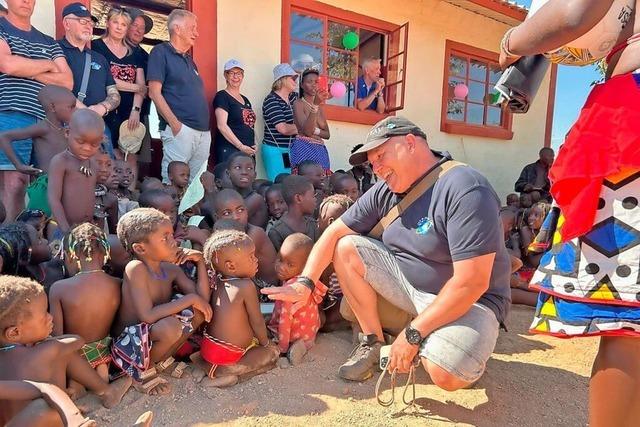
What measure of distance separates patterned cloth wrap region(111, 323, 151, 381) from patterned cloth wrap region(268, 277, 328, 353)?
28.8 inches

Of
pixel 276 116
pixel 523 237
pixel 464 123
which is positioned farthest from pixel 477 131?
pixel 276 116

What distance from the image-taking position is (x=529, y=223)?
4.97m

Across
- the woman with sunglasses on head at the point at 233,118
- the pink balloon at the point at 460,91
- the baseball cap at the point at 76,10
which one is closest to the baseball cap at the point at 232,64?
the woman with sunglasses on head at the point at 233,118

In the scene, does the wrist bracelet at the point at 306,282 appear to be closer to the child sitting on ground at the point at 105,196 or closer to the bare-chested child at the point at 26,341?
the bare-chested child at the point at 26,341

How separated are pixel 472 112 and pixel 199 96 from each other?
209 inches

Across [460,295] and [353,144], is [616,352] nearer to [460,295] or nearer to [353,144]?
[460,295]

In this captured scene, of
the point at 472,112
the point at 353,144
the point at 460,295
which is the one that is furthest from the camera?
the point at 472,112

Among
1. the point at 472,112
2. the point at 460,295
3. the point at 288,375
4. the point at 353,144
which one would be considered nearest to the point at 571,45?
the point at 460,295

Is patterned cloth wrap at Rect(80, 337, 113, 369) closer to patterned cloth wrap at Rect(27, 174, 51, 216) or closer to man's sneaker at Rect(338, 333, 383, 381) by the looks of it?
man's sneaker at Rect(338, 333, 383, 381)

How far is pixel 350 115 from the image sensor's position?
6418 mm


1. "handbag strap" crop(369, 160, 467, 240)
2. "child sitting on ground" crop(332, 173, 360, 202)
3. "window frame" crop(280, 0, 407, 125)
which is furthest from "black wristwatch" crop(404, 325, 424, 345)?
"window frame" crop(280, 0, 407, 125)

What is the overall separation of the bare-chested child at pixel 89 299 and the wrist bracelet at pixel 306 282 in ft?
2.97

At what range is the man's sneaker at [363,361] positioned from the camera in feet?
7.91

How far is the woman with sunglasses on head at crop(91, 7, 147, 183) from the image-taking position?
438cm
